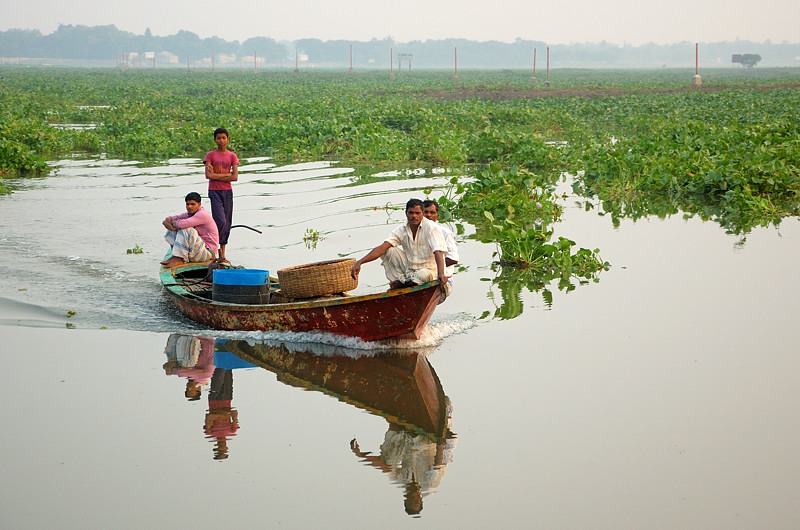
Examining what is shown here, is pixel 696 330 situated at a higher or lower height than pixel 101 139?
lower

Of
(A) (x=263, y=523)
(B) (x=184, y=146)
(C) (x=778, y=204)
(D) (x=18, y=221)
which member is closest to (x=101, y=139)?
(B) (x=184, y=146)

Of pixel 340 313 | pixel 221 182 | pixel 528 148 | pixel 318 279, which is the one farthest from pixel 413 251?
pixel 528 148

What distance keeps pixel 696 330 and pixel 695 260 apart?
3586mm

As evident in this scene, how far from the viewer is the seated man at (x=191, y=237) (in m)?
10.9

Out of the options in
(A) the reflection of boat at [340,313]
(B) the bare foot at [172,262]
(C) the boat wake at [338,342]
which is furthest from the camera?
(B) the bare foot at [172,262]

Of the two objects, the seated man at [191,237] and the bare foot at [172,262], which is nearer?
the seated man at [191,237]

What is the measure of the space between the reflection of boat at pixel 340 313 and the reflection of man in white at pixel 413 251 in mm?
327

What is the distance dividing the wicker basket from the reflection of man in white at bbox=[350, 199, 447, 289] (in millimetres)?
277

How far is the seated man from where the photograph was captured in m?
10.9

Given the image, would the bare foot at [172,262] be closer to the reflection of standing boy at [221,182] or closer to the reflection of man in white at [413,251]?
the reflection of standing boy at [221,182]

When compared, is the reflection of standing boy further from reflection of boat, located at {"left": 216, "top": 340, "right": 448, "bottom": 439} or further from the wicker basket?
the wicker basket

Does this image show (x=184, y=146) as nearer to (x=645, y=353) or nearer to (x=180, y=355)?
(x=180, y=355)

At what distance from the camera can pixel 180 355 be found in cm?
907

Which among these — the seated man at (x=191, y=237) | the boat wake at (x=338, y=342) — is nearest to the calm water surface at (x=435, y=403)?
the boat wake at (x=338, y=342)
